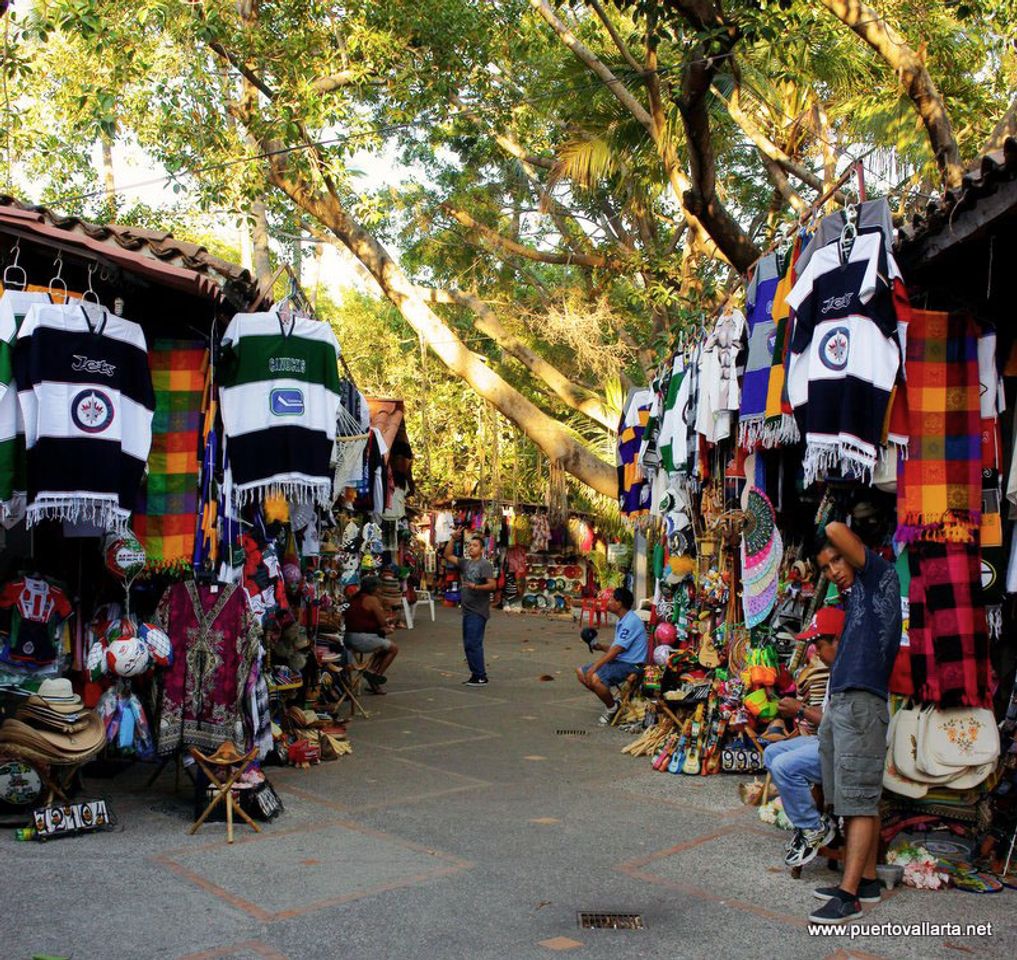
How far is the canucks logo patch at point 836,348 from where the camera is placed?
539 centimetres

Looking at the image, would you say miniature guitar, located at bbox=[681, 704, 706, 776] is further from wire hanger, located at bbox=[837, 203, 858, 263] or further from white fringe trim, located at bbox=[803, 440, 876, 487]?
wire hanger, located at bbox=[837, 203, 858, 263]

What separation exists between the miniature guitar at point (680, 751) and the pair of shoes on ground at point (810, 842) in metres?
2.71

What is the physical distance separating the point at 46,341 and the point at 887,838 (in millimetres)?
5315

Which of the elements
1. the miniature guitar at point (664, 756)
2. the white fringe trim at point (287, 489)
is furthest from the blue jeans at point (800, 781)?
the white fringe trim at point (287, 489)

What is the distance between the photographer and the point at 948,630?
5.50 meters

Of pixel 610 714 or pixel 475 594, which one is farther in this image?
pixel 475 594

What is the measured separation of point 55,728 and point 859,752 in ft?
14.4

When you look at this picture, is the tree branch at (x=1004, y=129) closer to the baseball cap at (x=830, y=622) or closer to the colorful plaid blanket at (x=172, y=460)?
the baseball cap at (x=830, y=622)

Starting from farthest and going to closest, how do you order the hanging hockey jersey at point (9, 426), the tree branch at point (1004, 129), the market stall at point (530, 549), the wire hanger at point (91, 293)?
the market stall at point (530, 549)
the tree branch at point (1004, 129)
the wire hanger at point (91, 293)
the hanging hockey jersey at point (9, 426)

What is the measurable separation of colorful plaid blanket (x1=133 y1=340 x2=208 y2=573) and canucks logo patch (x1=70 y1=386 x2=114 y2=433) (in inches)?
35.9

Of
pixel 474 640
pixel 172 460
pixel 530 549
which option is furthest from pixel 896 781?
pixel 530 549

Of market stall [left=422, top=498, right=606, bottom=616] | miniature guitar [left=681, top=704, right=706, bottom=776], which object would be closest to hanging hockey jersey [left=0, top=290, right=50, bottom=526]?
miniature guitar [left=681, top=704, right=706, bottom=776]

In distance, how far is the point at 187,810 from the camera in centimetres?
690

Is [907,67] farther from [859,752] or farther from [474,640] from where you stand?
[474,640]
